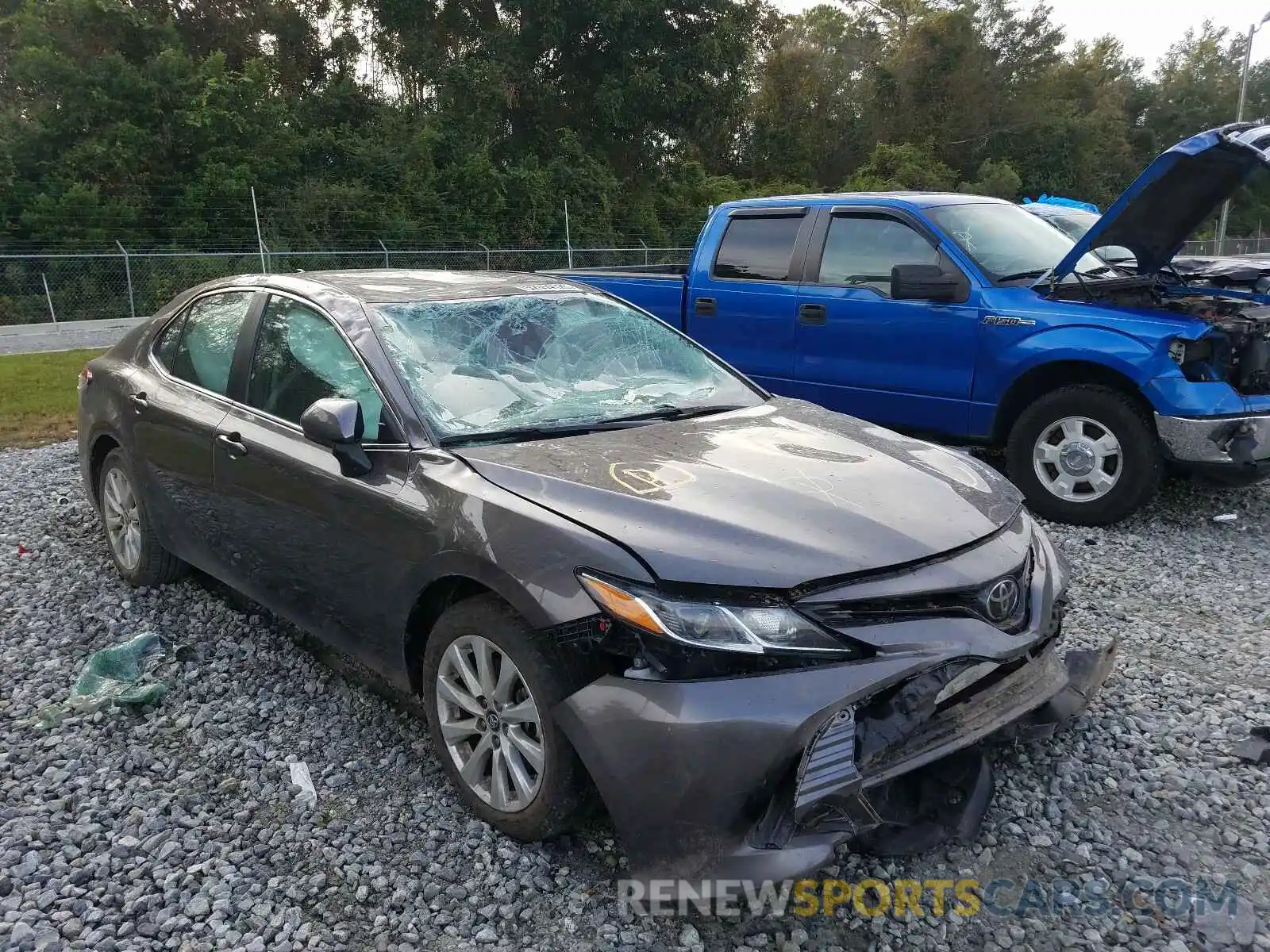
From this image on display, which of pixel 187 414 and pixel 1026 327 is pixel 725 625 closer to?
pixel 187 414

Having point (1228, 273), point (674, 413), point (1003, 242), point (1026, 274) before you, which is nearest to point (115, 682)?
point (674, 413)

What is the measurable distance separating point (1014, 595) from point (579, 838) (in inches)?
58.4

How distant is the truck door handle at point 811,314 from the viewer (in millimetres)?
6617

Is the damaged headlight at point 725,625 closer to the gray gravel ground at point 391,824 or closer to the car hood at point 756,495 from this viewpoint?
the car hood at point 756,495

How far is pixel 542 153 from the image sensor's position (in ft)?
97.9

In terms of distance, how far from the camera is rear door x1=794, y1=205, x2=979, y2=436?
6.09 metres

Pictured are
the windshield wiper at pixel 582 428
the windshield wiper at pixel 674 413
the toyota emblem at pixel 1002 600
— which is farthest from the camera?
the windshield wiper at pixel 674 413

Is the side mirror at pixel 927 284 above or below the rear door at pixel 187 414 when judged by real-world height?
above

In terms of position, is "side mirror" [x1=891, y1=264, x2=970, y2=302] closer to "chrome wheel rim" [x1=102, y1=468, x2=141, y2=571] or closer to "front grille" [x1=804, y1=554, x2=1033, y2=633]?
"front grille" [x1=804, y1=554, x2=1033, y2=633]

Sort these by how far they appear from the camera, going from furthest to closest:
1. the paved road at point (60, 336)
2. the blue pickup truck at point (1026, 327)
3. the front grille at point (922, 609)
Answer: the paved road at point (60, 336)
the blue pickup truck at point (1026, 327)
the front grille at point (922, 609)

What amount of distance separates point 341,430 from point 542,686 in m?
1.11

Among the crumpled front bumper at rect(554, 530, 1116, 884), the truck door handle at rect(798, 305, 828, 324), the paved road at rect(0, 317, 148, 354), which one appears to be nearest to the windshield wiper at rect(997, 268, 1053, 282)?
the truck door handle at rect(798, 305, 828, 324)

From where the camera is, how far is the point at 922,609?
2529 mm

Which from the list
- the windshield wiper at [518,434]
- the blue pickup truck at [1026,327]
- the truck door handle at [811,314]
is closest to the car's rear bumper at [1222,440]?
the blue pickup truck at [1026,327]
